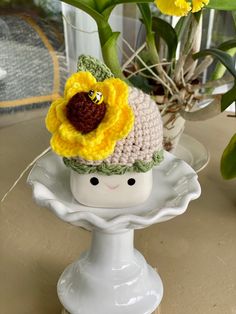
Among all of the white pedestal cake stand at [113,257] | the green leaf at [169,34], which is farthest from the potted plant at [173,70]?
the white pedestal cake stand at [113,257]

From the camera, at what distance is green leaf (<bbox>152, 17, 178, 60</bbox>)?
0.78m

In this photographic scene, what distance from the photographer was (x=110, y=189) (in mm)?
424

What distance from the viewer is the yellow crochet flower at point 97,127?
1.27 ft

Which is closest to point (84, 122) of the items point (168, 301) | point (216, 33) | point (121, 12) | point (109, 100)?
point (109, 100)

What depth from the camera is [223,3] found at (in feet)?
2.03

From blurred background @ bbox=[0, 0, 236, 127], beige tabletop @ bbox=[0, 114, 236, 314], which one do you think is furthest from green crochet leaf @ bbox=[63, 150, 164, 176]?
blurred background @ bbox=[0, 0, 236, 127]

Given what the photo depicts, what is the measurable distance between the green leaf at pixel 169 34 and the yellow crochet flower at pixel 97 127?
400 millimetres

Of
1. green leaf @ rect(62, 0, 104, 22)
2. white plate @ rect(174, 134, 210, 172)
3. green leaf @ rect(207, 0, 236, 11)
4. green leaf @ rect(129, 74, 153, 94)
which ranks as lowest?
white plate @ rect(174, 134, 210, 172)

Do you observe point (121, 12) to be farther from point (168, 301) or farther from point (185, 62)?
point (168, 301)

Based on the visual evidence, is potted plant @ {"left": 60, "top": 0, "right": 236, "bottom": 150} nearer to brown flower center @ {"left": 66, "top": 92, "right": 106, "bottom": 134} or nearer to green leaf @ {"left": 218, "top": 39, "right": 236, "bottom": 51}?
green leaf @ {"left": 218, "top": 39, "right": 236, "bottom": 51}

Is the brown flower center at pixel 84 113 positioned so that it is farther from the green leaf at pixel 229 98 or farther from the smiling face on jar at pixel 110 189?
the green leaf at pixel 229 98

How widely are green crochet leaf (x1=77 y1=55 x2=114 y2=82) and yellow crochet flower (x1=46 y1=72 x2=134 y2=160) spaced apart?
17mm

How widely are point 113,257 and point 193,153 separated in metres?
0.39

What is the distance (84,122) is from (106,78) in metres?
0.06
